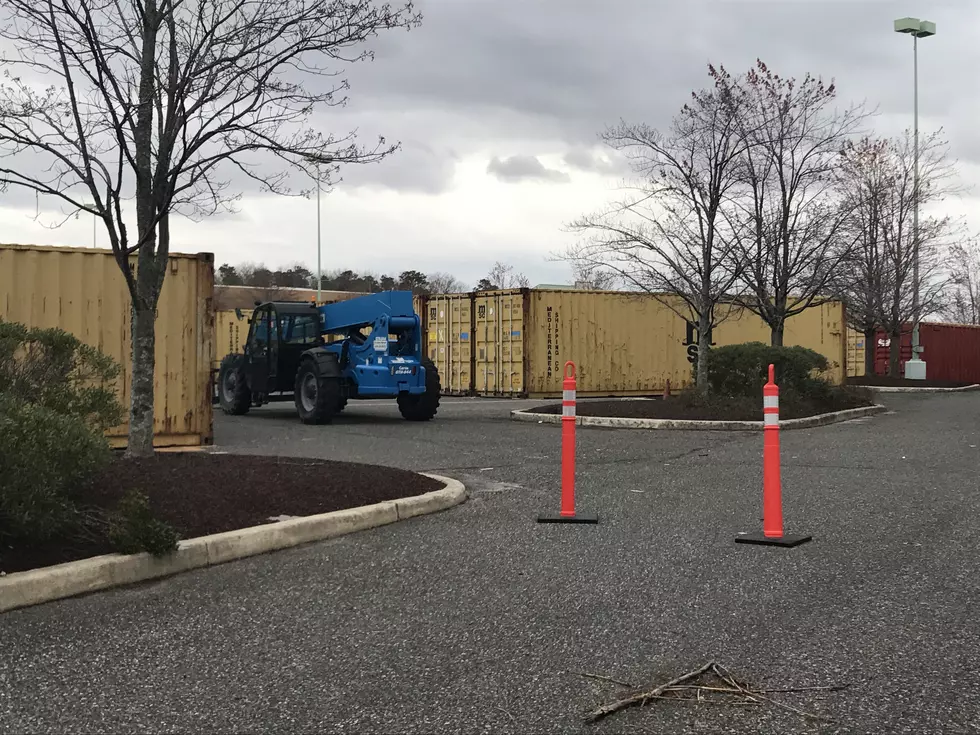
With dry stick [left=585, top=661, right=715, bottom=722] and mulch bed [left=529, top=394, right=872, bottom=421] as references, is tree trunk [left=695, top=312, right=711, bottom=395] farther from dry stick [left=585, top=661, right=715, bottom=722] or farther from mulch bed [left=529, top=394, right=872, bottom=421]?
dry stick [left=585, top=661, right=715, bottom=722]

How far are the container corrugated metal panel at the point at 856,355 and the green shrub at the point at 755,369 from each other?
19126mm

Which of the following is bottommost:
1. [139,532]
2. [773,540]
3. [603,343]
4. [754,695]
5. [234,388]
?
[754,695]

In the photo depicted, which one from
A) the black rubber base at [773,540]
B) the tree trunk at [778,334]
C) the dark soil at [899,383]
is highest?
the tree trunk at [778,334]

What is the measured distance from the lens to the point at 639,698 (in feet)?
11.5

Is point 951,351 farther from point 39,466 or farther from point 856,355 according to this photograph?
point 39,466

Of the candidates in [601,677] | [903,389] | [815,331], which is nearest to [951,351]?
[903,389]

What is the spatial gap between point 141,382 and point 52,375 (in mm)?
1674

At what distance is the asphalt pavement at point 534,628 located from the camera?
134 inches

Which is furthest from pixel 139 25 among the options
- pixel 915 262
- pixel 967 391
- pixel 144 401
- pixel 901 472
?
pixel 967 391

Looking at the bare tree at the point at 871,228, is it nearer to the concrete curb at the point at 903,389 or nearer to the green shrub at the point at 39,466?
the concrete curb at the point at 903,389

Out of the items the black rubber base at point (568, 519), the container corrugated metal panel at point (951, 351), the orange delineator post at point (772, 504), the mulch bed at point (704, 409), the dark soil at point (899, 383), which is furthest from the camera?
the container corrugated metal panel at point (951, 351)

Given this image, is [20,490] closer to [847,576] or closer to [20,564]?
[20,564]

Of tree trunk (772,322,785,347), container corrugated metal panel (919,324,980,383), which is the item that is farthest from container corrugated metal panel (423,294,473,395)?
Result: container corrugated metal panel (919,324,980,383)

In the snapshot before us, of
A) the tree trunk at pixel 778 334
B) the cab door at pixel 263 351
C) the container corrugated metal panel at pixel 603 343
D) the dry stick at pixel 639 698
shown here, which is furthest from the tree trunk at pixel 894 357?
the dry stick at pixel 639 698
